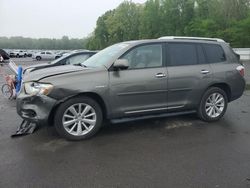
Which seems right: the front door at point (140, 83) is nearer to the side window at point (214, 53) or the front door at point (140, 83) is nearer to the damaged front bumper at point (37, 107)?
the damaged front bumper at point (37, 107)

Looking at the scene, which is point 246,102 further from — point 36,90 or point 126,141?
point 36,90

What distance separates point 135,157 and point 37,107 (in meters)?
1.82

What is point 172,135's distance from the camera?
17.5 feet

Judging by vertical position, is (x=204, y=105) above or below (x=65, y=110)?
below

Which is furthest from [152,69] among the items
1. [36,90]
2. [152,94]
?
[36,90]

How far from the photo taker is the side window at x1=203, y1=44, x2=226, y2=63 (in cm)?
627

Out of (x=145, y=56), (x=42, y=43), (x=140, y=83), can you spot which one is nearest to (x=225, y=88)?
(x=145, y=56)

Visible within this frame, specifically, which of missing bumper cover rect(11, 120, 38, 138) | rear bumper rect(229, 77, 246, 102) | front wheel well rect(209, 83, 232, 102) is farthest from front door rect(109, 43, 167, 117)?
rear bumper rect(229, 77, 246, 102)

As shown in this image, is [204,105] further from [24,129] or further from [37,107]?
[24,129]

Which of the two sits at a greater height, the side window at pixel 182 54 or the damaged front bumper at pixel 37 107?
the side window at pixel 182 54

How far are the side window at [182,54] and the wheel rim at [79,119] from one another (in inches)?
75.2

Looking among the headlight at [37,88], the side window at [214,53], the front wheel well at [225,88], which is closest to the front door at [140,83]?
the headlight at [37,88]

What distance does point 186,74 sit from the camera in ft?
19.1

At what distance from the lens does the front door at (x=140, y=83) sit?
17.1ft
